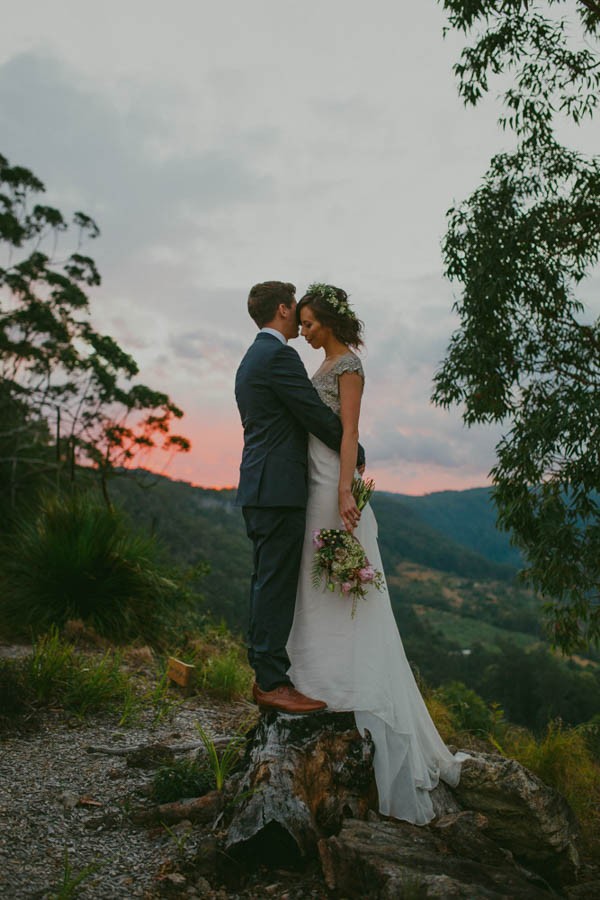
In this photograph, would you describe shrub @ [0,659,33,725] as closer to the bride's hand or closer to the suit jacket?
the suit jacket

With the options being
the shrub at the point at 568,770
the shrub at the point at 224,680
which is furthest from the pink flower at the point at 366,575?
the shrub at the point at 224,680

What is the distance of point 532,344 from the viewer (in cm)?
1143

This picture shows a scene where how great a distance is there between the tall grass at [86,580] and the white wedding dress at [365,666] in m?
4.33

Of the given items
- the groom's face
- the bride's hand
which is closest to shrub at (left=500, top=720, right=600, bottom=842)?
the bride's hand

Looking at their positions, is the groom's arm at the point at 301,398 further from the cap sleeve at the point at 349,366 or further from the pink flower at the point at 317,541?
the pink flower at the point at 317,541

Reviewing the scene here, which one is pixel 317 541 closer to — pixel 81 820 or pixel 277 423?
pixel 277 423

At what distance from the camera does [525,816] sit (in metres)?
3.62

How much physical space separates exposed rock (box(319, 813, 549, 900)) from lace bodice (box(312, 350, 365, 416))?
2.03 meters

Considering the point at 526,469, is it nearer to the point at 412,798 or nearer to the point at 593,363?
the point at 593,363

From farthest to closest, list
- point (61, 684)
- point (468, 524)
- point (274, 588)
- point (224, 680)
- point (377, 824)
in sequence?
point (468, 524) → point (224, 680) → point (61, 684) → point (274, 588) → point (377, 824)

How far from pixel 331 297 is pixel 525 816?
9.31ft

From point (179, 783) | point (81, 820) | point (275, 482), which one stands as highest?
point (275, 482)

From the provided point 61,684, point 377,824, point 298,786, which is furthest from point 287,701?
point 61,684

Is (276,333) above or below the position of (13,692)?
above
